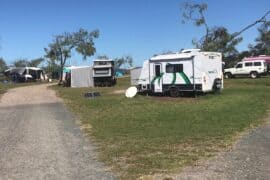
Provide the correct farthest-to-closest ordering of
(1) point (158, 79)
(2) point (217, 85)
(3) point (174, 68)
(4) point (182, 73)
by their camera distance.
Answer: (1) point (158, 79)
(2) point (217, 85)
(3) point (174, 68)
(4) point (182, 73)

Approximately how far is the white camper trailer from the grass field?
5.75 meters

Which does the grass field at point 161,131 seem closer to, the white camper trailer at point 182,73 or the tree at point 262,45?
the white camper trailer at point 182,73

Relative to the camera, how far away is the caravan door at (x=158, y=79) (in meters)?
33.7

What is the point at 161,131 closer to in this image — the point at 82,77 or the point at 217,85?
the point at 217,85

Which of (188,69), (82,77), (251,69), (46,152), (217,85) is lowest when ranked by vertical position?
(46,152)

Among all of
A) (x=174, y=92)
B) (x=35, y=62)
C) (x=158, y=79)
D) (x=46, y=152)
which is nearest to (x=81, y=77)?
(x=158, y=79)

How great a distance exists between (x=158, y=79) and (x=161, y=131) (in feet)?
59.3

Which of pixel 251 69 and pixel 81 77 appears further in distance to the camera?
pixel 251 69

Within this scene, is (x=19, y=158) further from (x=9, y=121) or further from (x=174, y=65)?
(x=174, y=65)

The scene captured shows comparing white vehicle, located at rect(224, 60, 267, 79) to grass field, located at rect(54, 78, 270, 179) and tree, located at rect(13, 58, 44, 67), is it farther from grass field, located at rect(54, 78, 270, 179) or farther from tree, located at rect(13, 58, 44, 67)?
tree, located at rect(13, 58, 44, 67)

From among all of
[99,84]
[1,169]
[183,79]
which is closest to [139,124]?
[1,169]

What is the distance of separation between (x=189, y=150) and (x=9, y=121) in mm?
10034

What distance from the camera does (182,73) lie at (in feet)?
106

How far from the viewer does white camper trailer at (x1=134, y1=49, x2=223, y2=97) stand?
31906mm
